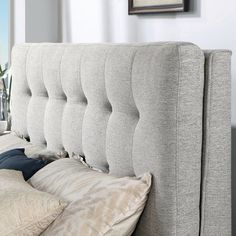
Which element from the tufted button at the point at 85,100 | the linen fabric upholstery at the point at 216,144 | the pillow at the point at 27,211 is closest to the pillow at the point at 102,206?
the pillow at the point at 27,211

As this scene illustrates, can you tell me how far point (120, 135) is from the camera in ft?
5.86

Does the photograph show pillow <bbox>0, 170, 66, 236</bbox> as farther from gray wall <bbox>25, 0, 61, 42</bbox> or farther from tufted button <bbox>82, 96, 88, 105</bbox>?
gray wall <bbox>25, 0, 61, 42</bbox>

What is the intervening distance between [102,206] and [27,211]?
197mm

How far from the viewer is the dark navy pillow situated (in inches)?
77.7

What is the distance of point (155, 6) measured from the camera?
2131 millimetres

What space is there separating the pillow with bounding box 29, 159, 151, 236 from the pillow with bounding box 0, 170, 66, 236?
1.1 inches

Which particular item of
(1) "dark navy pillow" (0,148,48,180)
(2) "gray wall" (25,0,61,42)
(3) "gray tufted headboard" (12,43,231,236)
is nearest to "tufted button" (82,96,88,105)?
(3) "gray tufted headboard" (12,43,231,236)

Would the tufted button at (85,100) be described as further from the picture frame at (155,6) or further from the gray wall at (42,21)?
the gray wall at (42,21)

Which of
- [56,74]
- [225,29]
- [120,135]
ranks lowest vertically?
[120,135]

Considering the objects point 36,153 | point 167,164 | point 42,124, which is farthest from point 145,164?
point 42,124

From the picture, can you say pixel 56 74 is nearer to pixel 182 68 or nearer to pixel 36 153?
pixel 36 153

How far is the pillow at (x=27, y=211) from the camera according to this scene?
157 cm

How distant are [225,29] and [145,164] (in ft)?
1.71

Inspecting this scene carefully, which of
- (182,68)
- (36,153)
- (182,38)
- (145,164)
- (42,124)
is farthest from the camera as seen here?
(42,124)
